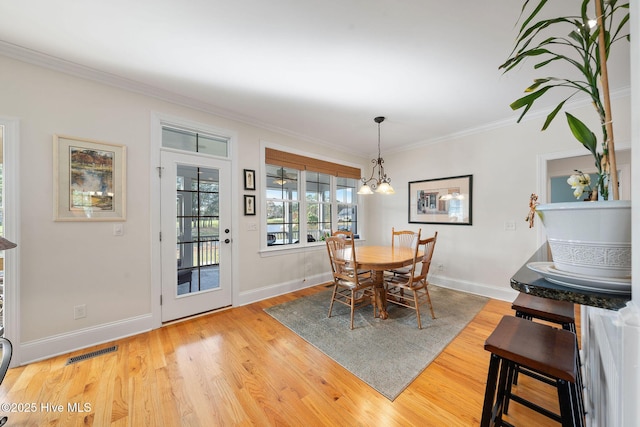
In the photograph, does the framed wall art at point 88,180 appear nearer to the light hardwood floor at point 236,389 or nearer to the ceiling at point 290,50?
the ceiling at point 290,50

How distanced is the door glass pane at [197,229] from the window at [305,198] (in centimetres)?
84

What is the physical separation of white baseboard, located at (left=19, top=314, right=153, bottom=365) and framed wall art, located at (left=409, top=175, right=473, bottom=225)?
4.15m

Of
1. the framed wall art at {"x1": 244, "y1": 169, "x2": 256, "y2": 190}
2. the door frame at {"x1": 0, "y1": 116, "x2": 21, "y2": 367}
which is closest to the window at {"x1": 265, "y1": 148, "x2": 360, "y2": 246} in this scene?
the framed wall art at {"x1": 244, "y1": 169, "x2": 256, "y2": 190}

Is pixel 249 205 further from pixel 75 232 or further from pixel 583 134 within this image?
pixel 583 134

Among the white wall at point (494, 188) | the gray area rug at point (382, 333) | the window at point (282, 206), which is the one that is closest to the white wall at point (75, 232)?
the window at point (282, 206)

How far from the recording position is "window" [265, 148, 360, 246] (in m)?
3.87

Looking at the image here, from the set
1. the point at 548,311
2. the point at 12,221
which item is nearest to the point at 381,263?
the point at 548,311

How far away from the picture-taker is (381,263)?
2.64 metres

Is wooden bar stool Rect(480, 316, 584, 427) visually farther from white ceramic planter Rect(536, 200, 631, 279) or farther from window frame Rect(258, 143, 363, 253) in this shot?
window frame Rect(258, 143, 363, 253)

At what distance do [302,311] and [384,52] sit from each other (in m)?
2.86

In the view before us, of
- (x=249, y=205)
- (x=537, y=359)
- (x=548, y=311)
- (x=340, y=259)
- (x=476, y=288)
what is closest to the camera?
(x=537, y=359)

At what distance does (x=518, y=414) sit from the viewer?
1.58 m

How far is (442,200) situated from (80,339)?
4.79m

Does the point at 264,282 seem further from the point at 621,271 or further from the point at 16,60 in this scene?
the point at 621,271
